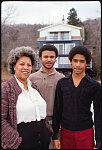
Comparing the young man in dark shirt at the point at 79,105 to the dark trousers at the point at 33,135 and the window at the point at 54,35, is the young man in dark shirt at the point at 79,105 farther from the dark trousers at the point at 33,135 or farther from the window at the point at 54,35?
the window at the point at 54,35

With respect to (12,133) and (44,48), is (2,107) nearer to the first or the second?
(12,133)

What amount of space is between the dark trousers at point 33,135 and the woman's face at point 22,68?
18.5 inches

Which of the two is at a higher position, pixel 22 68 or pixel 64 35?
pixel 64 35

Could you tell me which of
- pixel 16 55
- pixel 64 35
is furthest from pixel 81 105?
pixel 64 35

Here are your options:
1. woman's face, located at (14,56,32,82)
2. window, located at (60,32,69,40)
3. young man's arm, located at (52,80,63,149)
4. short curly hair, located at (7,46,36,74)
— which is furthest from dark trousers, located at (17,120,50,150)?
window, located at (60,32,69,40)

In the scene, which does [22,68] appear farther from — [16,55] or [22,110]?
[22,110]

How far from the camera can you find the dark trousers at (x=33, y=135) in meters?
1.43

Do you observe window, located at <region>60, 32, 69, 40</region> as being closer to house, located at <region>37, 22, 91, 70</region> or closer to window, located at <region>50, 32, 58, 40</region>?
house, located at <region>37, 22, 91, 70</region>

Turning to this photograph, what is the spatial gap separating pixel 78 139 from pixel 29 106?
667 mm

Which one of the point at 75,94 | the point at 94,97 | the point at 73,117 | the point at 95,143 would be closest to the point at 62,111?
the point at 73,117

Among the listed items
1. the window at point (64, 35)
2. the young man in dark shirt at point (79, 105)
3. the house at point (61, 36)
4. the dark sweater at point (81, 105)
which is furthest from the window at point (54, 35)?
the dark sweater at point (81, 105)

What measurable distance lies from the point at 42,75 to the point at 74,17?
33646mm

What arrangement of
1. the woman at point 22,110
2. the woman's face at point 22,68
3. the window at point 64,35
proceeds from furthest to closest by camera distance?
the window at point 64,35 → the woman's face at point 22,68 → the woman at point 22,110

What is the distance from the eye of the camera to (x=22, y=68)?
150 cm
